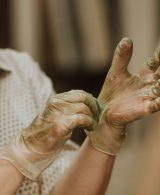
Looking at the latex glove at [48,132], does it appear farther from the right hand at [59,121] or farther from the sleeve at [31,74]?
the sleeve at [31,74]

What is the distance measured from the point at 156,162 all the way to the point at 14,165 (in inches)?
49.4

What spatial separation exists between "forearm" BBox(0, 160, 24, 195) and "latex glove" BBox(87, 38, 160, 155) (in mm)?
193

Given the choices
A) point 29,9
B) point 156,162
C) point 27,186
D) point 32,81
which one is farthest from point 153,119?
point 27,186

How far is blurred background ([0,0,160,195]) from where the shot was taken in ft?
8.65

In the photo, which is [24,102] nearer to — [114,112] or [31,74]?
[31,74]

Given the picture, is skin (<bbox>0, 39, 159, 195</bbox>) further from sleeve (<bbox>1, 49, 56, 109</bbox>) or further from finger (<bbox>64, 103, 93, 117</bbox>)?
sleeve (<bbox>1, 49, 56, 109</bbox>)

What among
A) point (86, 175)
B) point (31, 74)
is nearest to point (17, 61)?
point (31, 74)

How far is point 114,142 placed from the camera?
1228 millimetres

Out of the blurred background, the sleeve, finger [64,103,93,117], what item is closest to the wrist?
finger [64,103,93,117]

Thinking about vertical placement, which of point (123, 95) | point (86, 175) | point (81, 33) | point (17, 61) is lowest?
point (81, 33)

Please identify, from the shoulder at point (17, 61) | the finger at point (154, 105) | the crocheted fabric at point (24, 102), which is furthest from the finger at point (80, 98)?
the shoulder at point (17, 61)

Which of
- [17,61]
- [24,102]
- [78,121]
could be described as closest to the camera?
[78,121]

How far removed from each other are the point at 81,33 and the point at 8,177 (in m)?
1.60

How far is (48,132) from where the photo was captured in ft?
3.65
